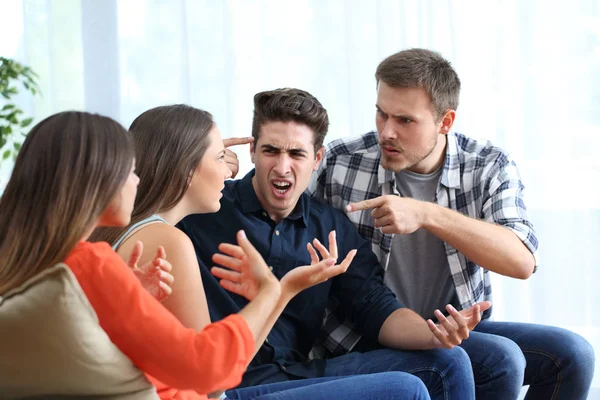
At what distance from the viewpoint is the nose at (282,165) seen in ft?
6.88

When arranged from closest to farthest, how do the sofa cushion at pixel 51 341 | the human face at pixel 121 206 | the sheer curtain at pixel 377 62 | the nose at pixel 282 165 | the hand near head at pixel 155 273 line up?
the sofa cushion at pixel 51 341, the human face at pixel 121 206, the hand near head at pixel 155 273, the nose at pixel 282 165, the sheer curtain at pixel 377 62

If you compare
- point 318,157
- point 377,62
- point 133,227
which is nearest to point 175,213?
point 133,227

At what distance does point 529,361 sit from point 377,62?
1413 mm

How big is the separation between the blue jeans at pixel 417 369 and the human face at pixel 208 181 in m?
0.49

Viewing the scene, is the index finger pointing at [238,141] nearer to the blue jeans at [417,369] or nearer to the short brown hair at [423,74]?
the short brown hair at [423,74]

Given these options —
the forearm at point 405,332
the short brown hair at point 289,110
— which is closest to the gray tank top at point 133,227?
the short brown hair at point 289,110

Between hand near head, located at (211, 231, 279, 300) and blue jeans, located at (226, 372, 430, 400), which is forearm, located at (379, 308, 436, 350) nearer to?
blue jeans, located at (226, 372, 430, 400)

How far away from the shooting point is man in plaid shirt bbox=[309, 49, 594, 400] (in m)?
2.20

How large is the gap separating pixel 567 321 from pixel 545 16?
123 centimetres

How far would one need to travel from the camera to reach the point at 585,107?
301cm

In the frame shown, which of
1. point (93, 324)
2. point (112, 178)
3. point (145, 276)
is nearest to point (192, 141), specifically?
point (145, 276)

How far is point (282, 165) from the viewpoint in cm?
210

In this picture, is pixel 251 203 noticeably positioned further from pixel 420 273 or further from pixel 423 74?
pixel 423 74

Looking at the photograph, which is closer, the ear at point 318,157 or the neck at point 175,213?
the neck at point 175,213
